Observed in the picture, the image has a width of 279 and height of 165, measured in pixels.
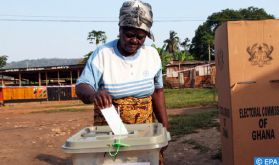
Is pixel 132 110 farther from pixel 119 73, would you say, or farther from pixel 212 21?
pixel 212 21

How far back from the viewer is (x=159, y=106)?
262 cm

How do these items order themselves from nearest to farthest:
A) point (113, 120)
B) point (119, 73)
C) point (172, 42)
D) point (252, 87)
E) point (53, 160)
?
point (113, 120)
point (119, 73)
point (252, 87)
point (53, 160)
point (172, 42)

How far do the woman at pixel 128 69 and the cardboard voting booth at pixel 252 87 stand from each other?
905 mm

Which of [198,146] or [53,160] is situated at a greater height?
[198,146]

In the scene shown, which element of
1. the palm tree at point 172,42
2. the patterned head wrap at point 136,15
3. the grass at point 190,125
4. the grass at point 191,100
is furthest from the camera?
the palm tree at point 172,42

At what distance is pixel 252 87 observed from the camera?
3.17 metres

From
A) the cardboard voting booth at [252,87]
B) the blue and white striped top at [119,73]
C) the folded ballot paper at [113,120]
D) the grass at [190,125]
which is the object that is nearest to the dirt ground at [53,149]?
the grass at [190,125]

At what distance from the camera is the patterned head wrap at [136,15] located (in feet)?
7.34

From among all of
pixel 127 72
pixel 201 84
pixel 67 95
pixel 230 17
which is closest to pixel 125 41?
pixel 127 72

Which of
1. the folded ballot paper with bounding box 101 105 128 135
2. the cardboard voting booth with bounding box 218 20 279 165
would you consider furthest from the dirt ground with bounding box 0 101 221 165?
the folded ballot paper with bounding box 101 105 128 135

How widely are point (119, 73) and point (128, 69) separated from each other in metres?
0.06

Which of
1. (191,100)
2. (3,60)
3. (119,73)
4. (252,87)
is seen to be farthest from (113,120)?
(3,60)

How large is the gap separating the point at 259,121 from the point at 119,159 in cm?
170

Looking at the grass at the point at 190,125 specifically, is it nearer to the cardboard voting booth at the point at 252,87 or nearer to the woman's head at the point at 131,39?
the cardboard voting booth at the point at 252,87
